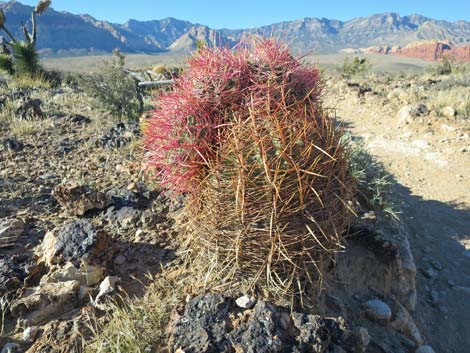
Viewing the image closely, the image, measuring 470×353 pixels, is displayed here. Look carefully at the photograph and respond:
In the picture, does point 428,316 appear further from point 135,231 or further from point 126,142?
point 126,142

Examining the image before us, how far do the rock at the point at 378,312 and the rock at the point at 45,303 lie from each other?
7.42ft

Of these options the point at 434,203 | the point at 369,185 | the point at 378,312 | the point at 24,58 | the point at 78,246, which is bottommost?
the point at 434,203

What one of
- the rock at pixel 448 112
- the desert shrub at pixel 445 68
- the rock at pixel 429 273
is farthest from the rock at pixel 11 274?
the desert shrub at pixel 445 68

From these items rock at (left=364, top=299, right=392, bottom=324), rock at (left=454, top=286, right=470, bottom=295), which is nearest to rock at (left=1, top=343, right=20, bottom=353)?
rock at (left=364, top=299, right=392, bottom=324)

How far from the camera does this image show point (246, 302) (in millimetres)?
2242

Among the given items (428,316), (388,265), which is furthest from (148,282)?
(428,316)

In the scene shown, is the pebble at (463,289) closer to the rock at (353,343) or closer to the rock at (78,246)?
the rock at (353,343)

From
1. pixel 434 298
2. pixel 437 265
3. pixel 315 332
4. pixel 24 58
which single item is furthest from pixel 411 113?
pixel 24 58

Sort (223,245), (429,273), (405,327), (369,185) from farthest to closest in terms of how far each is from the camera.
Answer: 1. (369,185)
2. (429,273)
3. (405,327)
4. (223,245)

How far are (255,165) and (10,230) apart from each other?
7.74 ft

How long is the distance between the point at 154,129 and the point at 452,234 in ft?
15.4

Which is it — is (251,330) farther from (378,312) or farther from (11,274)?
(11,274)

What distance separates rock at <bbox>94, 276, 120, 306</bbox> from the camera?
8.29 ft

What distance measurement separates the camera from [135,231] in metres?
3.35
